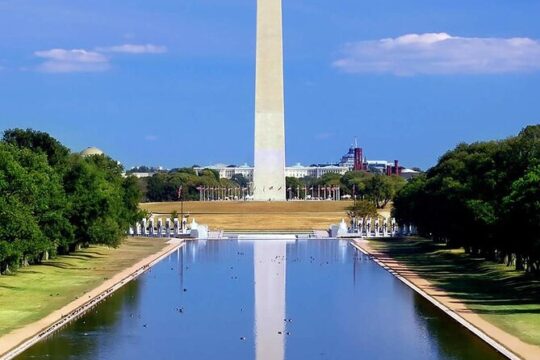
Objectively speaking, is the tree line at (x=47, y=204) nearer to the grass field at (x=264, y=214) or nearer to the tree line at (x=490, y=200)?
the tree line at (x=490, y=200)

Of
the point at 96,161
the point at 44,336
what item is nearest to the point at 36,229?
the point at 44,336

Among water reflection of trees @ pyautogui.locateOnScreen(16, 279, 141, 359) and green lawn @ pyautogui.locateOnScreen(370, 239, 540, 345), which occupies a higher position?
green lawn @ pyautogui.locateOnScreen(370, 239, 540, 345)

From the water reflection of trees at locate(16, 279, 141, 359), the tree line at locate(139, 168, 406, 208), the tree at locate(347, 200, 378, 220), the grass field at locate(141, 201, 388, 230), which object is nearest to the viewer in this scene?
the water reflection of trees at locate(16, 279, 141, 359)

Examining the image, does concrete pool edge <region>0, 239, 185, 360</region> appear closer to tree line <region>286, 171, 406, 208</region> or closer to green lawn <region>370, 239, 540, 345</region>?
green lawn <region>370, 239, 540, 345</region>

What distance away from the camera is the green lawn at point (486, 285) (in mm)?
27016

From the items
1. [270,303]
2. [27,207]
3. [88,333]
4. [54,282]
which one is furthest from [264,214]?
[88,333]

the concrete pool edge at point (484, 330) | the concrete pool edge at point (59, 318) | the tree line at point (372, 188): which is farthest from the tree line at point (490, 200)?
the tree line at point (372, 188)

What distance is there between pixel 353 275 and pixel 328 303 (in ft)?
33.3

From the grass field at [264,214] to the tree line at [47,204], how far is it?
959 inches

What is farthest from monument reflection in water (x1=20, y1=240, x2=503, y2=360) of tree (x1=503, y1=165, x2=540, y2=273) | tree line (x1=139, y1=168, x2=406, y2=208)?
tree line (x1=139, y1=168, x2=406, y2=208)

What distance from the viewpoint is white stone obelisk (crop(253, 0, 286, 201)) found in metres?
85.9

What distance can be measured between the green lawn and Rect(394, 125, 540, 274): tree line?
92 cm

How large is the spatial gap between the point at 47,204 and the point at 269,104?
49.9 metres

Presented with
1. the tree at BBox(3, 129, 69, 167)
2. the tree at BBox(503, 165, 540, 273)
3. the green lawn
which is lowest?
the green lawn
